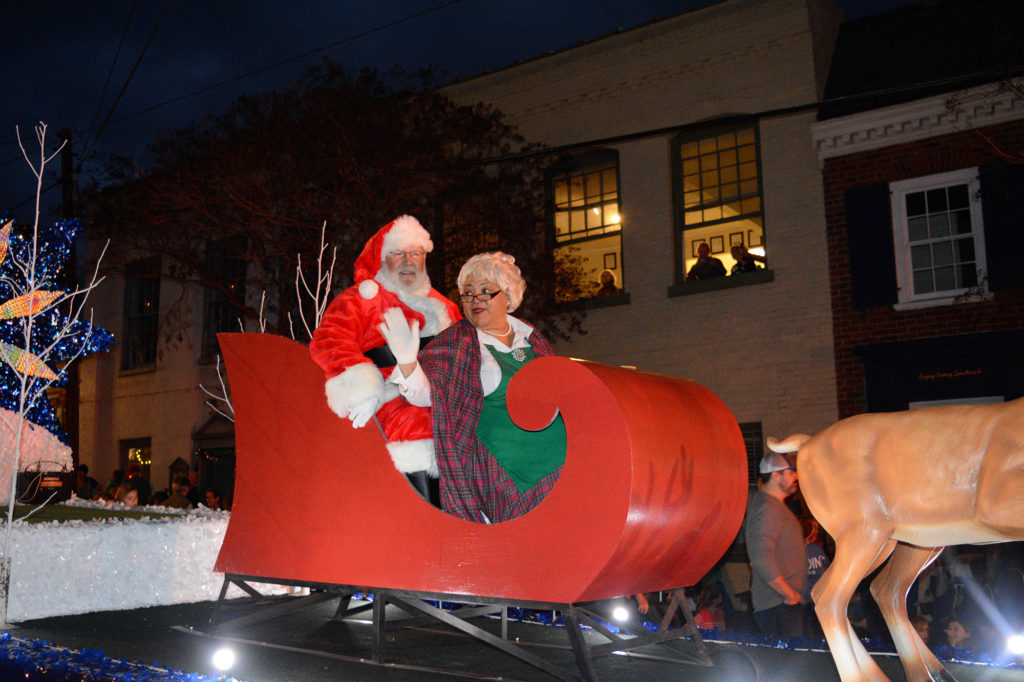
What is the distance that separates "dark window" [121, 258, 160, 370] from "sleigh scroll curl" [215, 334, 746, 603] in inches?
627

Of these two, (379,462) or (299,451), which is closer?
(379,462)

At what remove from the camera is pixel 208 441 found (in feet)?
56.4

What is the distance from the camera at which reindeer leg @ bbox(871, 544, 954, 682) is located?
2.86 meters

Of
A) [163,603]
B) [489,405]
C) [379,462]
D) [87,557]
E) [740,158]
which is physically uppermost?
[740,158]

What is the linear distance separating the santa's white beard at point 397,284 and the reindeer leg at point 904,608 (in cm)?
252

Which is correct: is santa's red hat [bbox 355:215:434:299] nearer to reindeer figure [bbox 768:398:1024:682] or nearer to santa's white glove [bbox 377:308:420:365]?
santa's white glove [bbox 377:308:420:365]

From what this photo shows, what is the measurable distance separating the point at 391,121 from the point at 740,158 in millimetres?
4775

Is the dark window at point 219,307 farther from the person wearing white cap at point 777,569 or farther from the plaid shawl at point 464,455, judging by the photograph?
the plaid shawl at point 464,455

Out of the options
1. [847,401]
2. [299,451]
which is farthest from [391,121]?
[299,451]

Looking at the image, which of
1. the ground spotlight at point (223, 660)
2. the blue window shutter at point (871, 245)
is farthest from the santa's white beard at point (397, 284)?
the blue window shutter at point (871, 245)

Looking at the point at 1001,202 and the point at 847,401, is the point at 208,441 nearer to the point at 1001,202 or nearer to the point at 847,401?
the point at 847,401

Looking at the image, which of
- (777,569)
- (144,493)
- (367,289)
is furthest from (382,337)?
(144,493)

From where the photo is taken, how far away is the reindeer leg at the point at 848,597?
2705mm

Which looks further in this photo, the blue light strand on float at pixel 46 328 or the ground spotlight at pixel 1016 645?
the blue light strand on float at pixel 46 328
